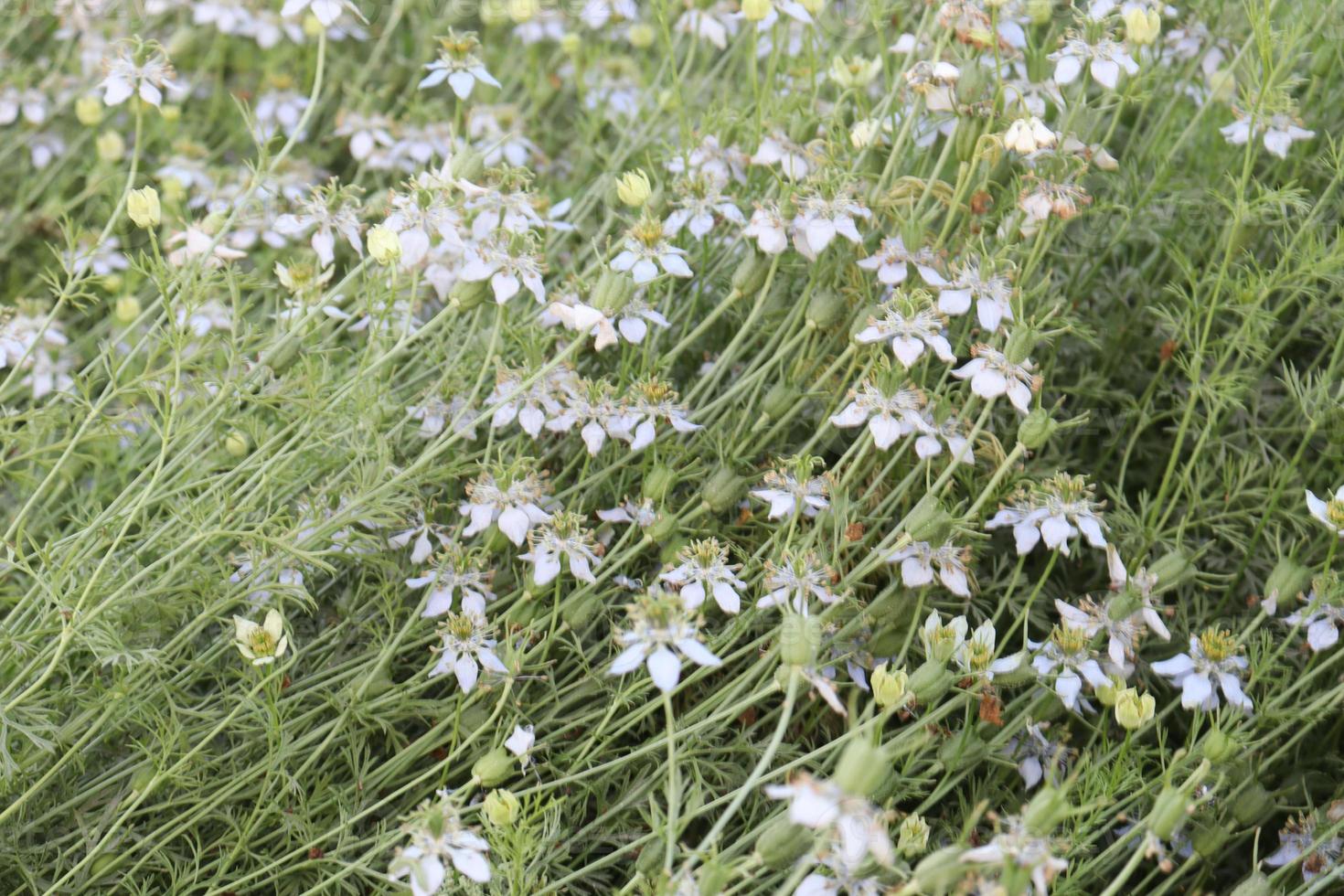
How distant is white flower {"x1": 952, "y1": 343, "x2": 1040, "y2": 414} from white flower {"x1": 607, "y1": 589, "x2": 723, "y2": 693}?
488mm

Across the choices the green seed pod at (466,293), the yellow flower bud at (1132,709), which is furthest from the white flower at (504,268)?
the yellow flower bud at (1132,709)

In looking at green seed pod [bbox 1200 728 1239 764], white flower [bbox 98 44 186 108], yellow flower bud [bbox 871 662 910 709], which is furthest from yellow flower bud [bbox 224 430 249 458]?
green seed pod [bbox 1200 728 1239 764]

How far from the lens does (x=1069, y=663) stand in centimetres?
153

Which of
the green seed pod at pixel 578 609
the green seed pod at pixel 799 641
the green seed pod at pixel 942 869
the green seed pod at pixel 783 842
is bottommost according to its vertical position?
the green seed pod at pixel 578 609

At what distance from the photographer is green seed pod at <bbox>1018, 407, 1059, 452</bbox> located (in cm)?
147

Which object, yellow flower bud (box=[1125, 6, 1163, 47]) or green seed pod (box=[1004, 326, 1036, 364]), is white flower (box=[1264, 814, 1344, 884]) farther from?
yellow flower bud (box=[1125, 6, 1163, 47])

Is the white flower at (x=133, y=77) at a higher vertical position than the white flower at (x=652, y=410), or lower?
higher

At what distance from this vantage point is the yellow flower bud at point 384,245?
4.90ft

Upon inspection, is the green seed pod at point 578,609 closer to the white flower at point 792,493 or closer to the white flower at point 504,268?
the white flower at point 792,493

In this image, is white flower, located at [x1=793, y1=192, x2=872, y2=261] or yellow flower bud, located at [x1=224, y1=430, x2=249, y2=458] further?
yellow flower bud, located at [x1=224, y1=430, x2=249, y2=458]

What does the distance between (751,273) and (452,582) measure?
542mm

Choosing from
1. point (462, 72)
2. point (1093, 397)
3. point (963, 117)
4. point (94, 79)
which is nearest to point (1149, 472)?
point (1093, 397)

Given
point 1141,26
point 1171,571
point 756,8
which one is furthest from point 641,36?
point 1171,571

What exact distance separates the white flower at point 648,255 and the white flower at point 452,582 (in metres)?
0.40
